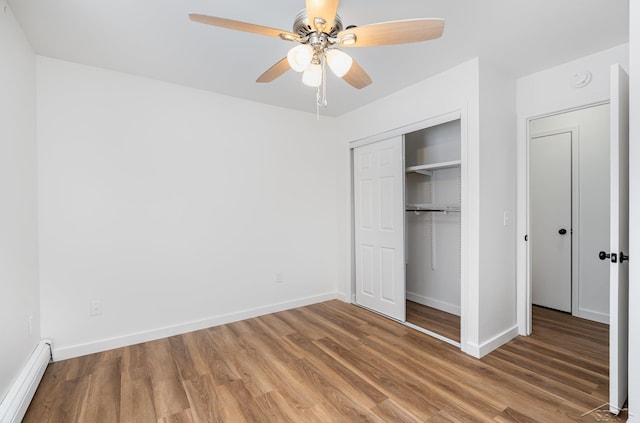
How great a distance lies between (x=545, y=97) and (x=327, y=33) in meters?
2.24

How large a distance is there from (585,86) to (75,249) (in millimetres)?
4431

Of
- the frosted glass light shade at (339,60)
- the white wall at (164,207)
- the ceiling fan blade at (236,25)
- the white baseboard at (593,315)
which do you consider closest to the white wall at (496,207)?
the white baseboard at (593,315)

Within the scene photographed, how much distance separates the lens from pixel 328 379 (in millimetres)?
2230

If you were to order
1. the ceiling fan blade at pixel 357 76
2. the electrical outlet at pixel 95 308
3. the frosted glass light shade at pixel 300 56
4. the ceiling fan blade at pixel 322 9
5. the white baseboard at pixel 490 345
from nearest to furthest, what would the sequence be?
the ceiling fan blade at pixel 322 9
the frosted glass light shade at pixel 300 56
the ceiling fan blade at pixel 357 76
the white baseboard at pixel 490 345
the electrical outlet at pixel 95 308

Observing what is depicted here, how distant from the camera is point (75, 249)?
2576mm

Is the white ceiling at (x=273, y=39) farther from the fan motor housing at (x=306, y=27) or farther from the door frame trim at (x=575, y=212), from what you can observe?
the door frame trim at (x=575, y=212)

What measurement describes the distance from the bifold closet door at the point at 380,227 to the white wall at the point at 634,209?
181 centimetres

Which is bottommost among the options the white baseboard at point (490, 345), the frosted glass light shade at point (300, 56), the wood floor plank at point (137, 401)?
the wood floor plank at point (137, 401)

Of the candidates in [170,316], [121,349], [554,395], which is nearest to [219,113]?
[170,316]

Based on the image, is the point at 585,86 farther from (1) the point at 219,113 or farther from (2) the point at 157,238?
(2) the point at 157,238

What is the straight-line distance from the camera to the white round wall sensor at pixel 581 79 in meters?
2.45

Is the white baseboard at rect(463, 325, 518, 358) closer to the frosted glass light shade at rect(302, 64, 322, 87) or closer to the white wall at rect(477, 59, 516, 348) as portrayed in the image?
the white wall at rect(477, 59, 516, 348)

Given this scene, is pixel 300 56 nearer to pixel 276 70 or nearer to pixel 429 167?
pixel 276 70

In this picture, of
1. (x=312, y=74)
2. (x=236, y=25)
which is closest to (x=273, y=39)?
(x=312, y=74)
